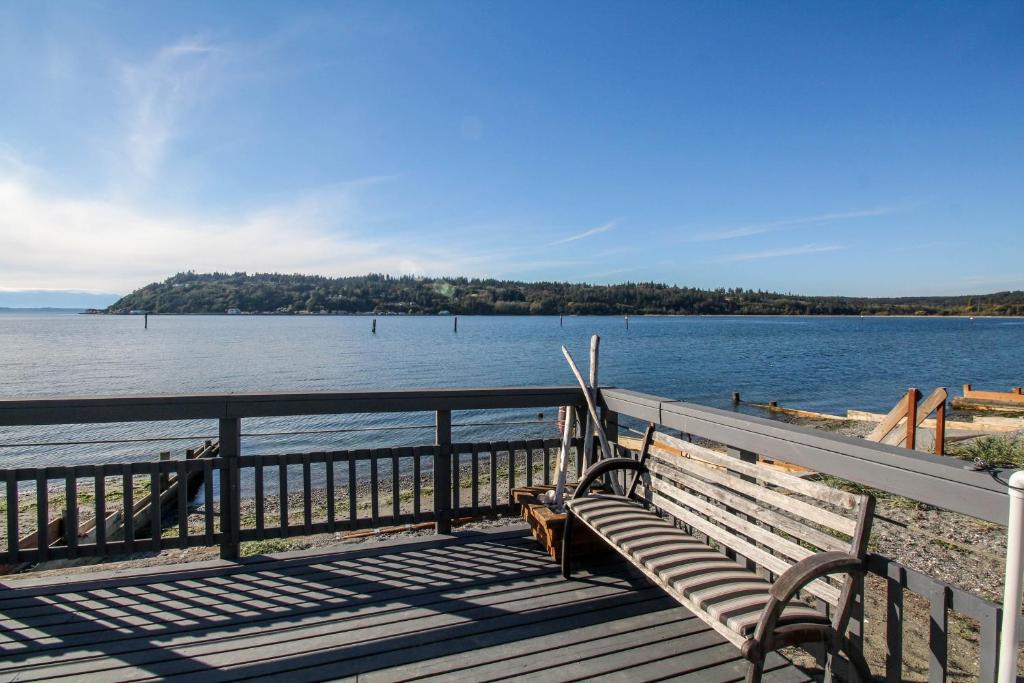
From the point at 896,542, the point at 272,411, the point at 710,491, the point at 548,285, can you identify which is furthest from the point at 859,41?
the point at 548,285

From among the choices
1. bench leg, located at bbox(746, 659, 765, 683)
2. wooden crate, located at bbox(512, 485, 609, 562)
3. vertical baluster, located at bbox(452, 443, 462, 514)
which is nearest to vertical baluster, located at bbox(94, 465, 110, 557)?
vertical baluster, located at bbox(452, 443, 462, 514)

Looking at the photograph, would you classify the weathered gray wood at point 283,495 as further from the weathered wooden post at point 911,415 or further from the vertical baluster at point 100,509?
the weathered wooden post at point 911,415

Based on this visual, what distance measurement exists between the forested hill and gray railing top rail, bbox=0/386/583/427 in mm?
98343

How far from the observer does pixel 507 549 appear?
3541 mm

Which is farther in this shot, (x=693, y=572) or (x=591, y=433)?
(x=591, y=433)

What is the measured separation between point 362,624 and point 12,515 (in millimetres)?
2006

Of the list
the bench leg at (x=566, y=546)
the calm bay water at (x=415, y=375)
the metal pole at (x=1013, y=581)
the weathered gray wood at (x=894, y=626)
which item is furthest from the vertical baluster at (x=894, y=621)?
the calm bay water at (x=415, y=375)

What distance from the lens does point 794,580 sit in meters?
1.62

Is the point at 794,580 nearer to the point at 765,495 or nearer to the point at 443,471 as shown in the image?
the point at 765,495

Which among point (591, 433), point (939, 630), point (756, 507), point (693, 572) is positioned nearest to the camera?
point (939, 630)

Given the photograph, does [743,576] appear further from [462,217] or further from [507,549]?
[462,217]

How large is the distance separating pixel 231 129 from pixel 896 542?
1277cm

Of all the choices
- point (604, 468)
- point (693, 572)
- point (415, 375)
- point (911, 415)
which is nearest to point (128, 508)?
point (604, 468)

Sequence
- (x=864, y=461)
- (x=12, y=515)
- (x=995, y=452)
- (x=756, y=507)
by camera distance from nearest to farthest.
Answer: (x=864, y=461), (x=756, y=507), (x=12, y=515), (x=995, y=452)
